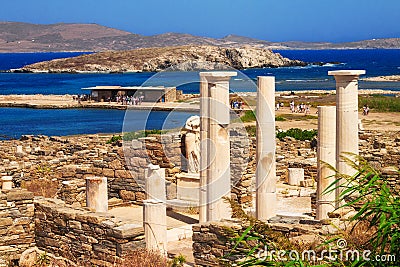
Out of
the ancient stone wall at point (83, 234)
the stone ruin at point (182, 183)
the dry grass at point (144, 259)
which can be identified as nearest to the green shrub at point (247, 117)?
the stone ruin at point (182, 183)

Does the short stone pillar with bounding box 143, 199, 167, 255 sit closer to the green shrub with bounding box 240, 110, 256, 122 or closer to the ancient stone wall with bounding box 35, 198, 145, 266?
the ancient stone wall with bounding box 35, 198, 145, 266

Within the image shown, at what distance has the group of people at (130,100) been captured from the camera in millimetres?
63366

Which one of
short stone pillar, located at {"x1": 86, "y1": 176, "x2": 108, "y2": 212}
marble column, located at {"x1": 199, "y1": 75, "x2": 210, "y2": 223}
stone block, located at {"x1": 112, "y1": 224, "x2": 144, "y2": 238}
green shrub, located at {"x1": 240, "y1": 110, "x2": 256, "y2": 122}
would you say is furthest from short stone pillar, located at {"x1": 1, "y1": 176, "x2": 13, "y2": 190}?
green shrub, located at {"x1": 240, "y1": 110, "x2": 256, "y2": 122}

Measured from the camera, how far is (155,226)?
11398 mm

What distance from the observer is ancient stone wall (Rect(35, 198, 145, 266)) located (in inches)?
401

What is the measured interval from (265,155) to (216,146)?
881 mm

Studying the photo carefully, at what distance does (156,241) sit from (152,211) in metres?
0.57

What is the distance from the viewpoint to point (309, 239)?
8.97m

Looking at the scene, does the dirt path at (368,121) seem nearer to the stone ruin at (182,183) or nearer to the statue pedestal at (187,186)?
the stone ruin at (182,183)

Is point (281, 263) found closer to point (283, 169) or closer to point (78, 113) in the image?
point (283, 169)

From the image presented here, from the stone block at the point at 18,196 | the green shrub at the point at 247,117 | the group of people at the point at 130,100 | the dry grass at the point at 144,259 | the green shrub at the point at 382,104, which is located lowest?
the dry grass at the point at 144,259

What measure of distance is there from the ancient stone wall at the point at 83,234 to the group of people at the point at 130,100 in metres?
51.0

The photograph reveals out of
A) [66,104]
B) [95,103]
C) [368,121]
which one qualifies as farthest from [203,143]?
[66,104]

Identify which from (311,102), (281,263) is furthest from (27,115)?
(281,263)
